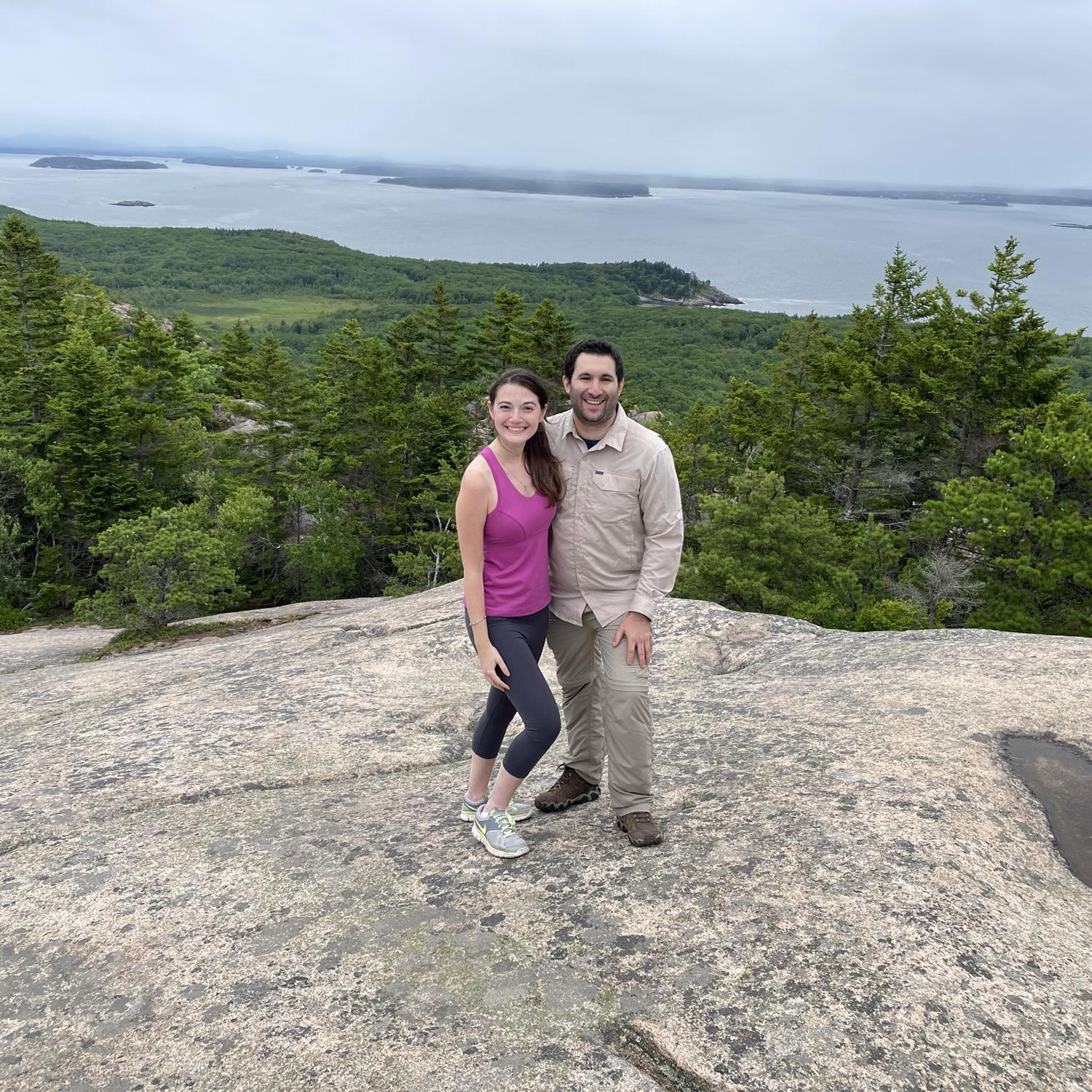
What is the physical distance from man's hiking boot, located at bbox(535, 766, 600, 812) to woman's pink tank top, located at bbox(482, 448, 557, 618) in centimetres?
129

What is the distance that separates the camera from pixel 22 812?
5055 mm

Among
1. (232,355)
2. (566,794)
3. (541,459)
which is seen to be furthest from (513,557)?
(232,355)

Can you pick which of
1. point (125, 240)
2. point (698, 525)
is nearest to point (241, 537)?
point (698, 525)

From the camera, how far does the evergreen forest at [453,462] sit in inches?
792

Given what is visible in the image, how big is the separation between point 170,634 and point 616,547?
53.4 feet

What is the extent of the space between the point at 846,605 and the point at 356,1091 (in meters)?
21.9

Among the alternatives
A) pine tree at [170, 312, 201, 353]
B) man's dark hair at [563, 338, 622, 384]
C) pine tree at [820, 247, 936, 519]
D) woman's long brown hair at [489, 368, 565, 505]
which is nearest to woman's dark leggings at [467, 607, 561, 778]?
woman's long brown hair at [489, 368, 565, 505]

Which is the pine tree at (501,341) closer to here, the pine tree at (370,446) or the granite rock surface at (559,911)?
the pine tree at (370,446)

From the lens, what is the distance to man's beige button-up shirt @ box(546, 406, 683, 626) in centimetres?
391

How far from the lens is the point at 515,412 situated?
12.2 ft

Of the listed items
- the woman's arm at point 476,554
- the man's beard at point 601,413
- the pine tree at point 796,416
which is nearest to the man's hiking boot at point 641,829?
the woman's arm at point 476,554

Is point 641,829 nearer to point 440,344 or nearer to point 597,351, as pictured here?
point 597,351

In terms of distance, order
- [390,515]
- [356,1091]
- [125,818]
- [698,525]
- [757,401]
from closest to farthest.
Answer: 1. [356,1091]
2. [125,818]
3. [698,525]
4. [390,515]
5. [757,401]

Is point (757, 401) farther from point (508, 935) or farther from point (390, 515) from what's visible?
point (508, 935)
